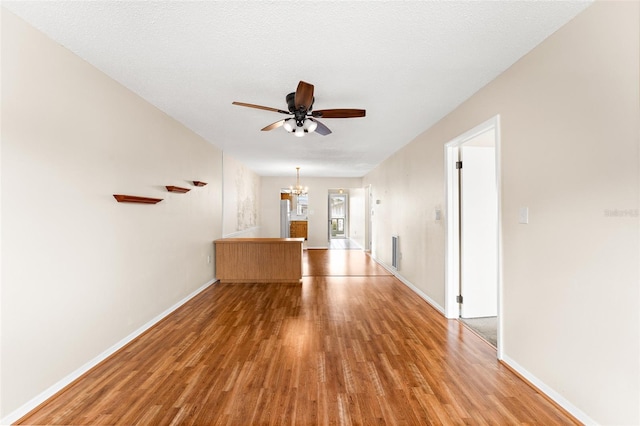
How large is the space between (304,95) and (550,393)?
112 inches

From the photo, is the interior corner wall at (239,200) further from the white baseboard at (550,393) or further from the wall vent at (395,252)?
the white baseboard at (550,393)

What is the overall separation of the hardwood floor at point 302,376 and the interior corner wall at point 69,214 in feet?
1.02

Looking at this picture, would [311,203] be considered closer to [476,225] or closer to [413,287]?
[413,287]

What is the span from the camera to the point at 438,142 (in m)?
3.57

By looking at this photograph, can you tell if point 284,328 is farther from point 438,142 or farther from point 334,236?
point 334,236

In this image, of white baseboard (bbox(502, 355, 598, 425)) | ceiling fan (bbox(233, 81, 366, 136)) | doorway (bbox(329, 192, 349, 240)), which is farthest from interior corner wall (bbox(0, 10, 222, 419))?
doorway (bbox(329, 192, 349, 240))

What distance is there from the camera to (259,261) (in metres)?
5.04

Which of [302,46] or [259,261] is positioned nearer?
[302,46]

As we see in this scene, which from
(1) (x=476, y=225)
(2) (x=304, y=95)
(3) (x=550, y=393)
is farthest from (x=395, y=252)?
(2) (x=304, y=95)

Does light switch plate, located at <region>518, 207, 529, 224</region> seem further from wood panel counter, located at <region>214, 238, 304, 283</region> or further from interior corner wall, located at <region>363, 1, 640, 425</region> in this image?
wood panel counter, located at <region>214, 238, 304, 283</region>

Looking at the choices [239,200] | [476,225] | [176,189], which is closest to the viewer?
[476,225]

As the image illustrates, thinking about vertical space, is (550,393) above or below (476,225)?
below

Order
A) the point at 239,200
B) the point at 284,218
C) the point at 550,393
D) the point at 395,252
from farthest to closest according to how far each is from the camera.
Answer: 1. the point at 284,218
2. the point at 239,200
3. the point at 395,252
4. the point at 550,393

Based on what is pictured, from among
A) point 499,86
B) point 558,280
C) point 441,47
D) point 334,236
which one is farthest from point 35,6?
point 334,236
